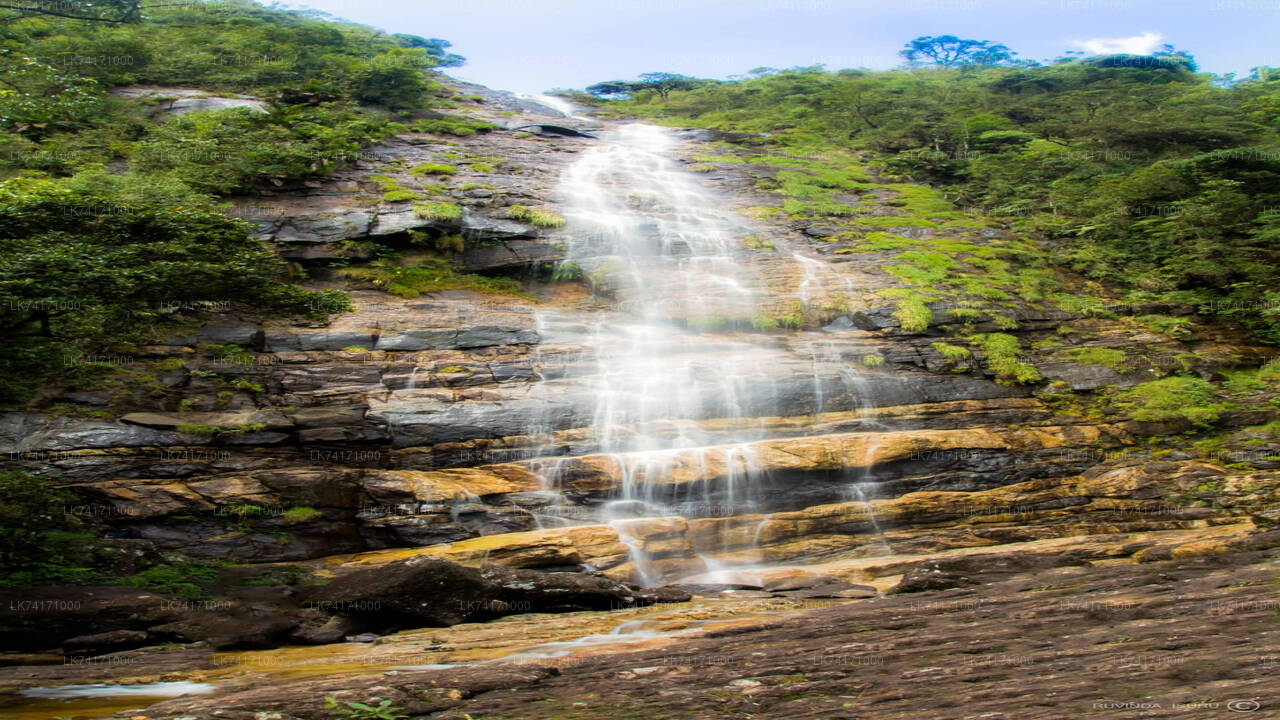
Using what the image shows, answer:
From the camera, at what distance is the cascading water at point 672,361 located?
11852 millimetres

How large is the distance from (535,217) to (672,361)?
→ 22.4 ft

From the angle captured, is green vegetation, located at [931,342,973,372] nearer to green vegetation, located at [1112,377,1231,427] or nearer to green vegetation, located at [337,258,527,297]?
green vegetation, located at [1112,377,1231,427]

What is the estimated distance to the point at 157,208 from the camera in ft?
34.3

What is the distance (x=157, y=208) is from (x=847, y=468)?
1152cm

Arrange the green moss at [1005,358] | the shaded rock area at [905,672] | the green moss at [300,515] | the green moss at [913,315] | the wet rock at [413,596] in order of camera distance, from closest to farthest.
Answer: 1. the shaded rock area at [905,672]
2. the wet rock at [413,596]
3. the green moss at [300,515]
4. the green moss at [1005,358]
5. the green moss at [913,315]

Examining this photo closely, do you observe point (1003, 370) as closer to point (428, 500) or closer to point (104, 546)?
point (428, 500)

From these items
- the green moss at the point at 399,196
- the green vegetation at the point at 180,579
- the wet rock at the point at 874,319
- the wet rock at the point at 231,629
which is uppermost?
the green moss at the point at 399,196

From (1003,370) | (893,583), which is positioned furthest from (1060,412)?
(893,583)

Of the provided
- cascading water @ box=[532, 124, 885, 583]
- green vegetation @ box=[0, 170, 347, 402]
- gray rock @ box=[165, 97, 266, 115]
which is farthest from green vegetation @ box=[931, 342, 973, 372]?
gray rock @ box=[165, 97, 266, 115]

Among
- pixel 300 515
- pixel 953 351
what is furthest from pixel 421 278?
pixel 953 351

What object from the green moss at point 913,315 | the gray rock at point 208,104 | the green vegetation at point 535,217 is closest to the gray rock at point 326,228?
the green vegetation at point 535,217

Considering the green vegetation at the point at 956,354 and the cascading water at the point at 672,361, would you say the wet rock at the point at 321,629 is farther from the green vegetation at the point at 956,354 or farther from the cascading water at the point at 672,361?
the green vegetation at the point at 956,354

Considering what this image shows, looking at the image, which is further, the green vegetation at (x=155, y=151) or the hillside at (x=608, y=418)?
the green vegetation at (x=155, y=151)

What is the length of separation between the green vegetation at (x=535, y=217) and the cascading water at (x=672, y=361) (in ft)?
1.56
